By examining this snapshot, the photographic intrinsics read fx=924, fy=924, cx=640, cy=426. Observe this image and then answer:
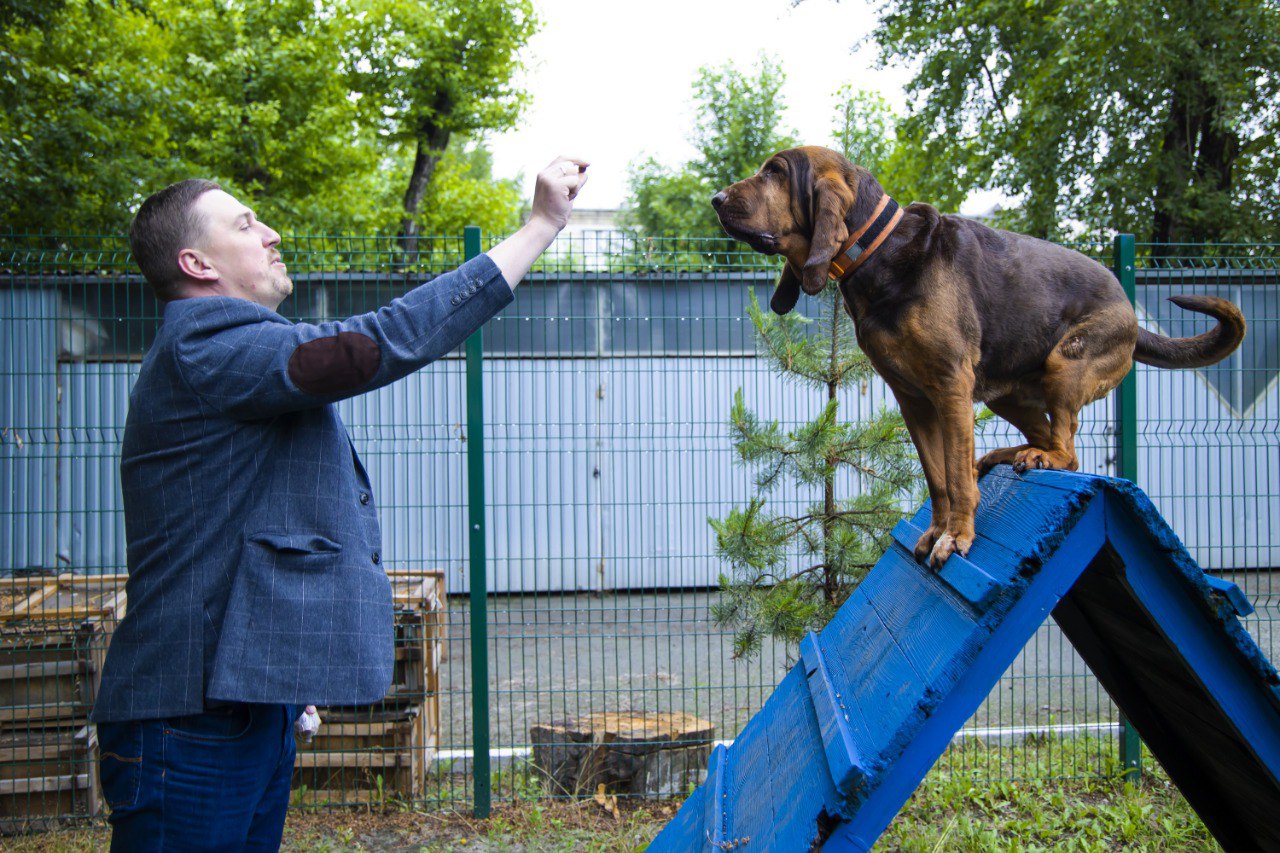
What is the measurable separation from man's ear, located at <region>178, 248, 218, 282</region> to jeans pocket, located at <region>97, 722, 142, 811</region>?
3.36 feet

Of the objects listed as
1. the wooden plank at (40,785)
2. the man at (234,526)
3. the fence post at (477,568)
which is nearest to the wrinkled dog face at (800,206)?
the man at (234,526)

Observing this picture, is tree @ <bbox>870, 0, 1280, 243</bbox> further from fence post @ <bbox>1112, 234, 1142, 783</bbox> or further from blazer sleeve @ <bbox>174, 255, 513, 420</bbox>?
blazer sleeve @ <bbox>174, 255, 513, 420</bbox>

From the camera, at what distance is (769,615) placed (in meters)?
4.65

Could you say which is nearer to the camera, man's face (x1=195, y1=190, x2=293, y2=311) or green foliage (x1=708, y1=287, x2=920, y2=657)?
man's face (x1=195, y1=190, x2=293, y2=311)

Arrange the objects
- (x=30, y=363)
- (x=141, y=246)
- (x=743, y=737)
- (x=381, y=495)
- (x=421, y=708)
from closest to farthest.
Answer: (x=141, y=246)
(x=743, y=737)
(x=421, y=708)
(x=30, y=363)
(x=381, y=495)

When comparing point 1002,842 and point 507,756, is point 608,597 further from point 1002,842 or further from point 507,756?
point 1002,842

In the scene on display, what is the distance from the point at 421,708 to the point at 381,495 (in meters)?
2.28

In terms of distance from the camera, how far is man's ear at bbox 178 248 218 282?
2168 mm

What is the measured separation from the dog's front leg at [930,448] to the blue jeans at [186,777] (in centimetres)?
173

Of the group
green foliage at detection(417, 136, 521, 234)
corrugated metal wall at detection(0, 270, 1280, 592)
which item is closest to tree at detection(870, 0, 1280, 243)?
corrugated metal wall at detection(0, 270, 1280, 592)

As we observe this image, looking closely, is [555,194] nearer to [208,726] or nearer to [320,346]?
[320,346]

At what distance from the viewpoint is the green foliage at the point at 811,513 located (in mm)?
4707

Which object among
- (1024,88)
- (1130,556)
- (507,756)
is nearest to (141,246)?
(1130,556)

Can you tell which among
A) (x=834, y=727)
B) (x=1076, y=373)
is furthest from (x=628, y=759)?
(x=1076, y=373)
